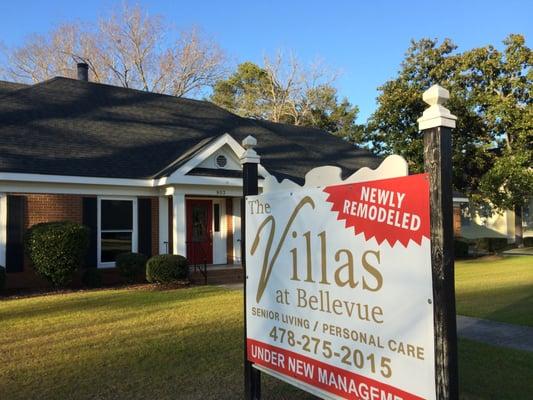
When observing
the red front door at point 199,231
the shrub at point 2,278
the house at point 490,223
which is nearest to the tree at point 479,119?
the house at point 490,223

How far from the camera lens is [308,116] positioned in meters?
41.6

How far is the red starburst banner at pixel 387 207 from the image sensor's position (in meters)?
2.95

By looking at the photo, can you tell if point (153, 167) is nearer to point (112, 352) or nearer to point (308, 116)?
point (112, 352)

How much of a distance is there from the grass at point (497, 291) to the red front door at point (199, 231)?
739cm

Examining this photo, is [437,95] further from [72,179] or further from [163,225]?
[163,225]

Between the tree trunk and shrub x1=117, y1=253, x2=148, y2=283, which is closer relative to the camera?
shrub x1=117, y1=253, x2=148, y2=283

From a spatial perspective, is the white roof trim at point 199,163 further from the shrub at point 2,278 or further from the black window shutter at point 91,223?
the shrub at point 2,278

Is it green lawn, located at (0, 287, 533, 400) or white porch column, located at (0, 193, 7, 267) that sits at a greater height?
white porch column, located at (0, 193, 7, 267)

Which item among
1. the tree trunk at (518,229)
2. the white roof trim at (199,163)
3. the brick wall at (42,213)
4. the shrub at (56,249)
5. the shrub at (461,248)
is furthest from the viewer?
the tree trunk at (518,229)

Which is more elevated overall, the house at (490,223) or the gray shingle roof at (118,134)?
the gray shingle roof at (118,134)

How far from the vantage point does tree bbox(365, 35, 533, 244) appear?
2506 centimetres

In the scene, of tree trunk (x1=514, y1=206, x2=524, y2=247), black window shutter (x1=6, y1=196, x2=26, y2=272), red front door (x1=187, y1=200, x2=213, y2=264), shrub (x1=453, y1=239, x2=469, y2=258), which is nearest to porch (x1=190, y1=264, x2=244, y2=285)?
red front door (x1=187, y1=200, x2=213, y2=264)

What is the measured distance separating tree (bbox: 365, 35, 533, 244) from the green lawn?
1969 cm

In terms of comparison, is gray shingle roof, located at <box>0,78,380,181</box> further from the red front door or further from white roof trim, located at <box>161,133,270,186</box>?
the red front door
